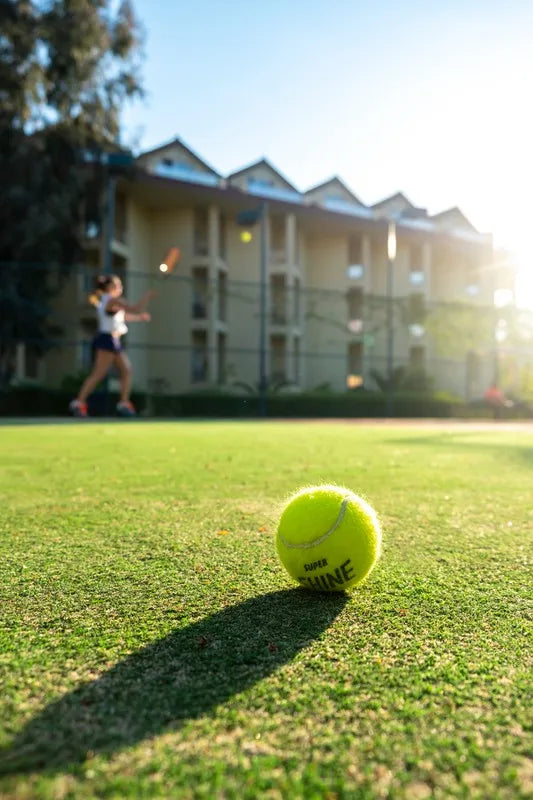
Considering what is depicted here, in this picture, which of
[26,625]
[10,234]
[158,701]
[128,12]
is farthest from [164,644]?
[128,12]

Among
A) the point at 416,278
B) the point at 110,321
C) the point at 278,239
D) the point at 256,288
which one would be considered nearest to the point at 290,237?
the point at 278,239

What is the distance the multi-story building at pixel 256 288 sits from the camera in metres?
26.7

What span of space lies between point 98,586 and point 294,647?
755mm

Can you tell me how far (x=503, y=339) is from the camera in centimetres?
3000

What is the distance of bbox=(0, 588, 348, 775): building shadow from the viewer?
0.99 m

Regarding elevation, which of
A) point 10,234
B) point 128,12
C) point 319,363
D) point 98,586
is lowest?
point 98,586

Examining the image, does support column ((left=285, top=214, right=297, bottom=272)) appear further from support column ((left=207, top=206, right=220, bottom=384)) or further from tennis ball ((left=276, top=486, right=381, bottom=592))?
tennis ball ((left=276, top=486, right=381, bottom=592))

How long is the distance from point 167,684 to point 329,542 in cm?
73

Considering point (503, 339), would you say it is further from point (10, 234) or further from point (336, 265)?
point (10, 234)

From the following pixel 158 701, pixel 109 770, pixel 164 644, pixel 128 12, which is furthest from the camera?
pixel 128 12

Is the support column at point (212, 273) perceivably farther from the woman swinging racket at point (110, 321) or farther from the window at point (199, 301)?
the woman swinging racket at point (110, 321)

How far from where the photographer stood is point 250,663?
51.4 inches

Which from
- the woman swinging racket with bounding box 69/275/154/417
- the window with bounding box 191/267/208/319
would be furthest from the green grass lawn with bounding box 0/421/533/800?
the window with bounding box 191/267/208/319

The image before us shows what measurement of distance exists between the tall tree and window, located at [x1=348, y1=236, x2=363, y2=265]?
1494 cm
